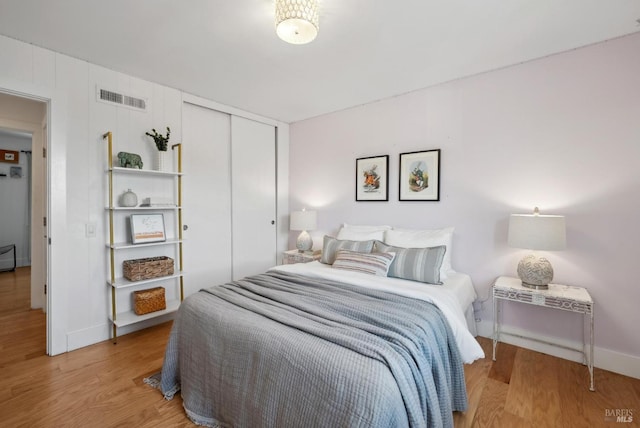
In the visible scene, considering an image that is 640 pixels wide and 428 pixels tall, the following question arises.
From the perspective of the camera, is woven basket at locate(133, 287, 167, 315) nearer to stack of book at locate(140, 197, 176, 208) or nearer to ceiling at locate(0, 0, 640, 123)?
stack of book at locate(140, 197, 176, 208)

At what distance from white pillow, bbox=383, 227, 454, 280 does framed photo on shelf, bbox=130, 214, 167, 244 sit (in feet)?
7.57

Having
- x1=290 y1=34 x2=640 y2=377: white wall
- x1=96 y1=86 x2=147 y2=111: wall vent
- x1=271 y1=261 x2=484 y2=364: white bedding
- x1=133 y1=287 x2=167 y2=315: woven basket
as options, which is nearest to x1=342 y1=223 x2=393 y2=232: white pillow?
x1=290 y1=34 x2=640 y2=377: white wall

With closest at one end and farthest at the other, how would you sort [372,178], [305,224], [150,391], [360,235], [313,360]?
[313,360] → [150,391] → [360,235] → [372,178] → [305,224]

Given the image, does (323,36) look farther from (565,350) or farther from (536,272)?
(565,350)

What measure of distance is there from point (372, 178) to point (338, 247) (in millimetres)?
982

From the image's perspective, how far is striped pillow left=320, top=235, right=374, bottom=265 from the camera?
2965 mm

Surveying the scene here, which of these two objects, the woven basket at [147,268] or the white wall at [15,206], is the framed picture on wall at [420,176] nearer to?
the woven basket at [147,268]

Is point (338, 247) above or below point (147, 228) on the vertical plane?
below

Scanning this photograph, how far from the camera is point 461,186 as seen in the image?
9.55ft

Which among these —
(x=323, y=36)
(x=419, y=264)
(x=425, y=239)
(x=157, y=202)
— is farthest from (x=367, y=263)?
(x=157, y=202)

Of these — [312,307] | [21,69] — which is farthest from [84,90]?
[312,307]

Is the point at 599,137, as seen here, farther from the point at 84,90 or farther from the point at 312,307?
the point at 84,90

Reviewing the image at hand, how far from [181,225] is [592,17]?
3767 mm

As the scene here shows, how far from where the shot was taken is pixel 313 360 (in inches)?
51.3
